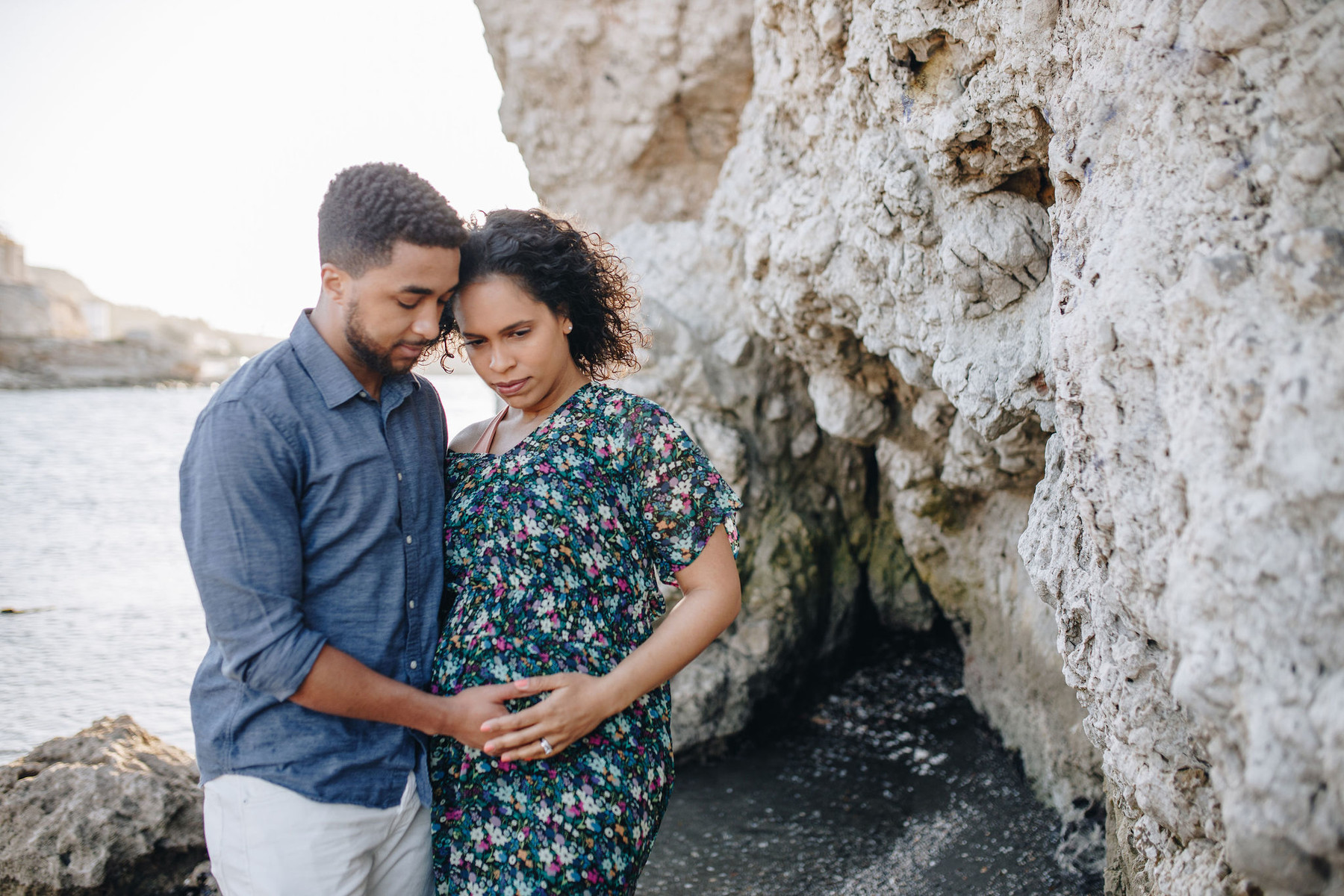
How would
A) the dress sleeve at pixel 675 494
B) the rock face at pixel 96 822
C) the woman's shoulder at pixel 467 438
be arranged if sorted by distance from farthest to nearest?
the rock face at pixel 96 822 → the woman's shoulder at pixel 467 438 → the dress sleeve at pixel 675 494

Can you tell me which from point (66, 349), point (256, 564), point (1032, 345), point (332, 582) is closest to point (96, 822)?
point (332, 582)

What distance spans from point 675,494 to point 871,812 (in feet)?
8.76

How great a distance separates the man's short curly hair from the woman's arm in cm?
95

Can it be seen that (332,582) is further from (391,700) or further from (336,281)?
(336,281)

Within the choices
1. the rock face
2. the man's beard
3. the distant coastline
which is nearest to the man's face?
the man's beard

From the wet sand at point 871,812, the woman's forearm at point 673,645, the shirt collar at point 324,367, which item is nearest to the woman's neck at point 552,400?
the shirt collar at point 324,367

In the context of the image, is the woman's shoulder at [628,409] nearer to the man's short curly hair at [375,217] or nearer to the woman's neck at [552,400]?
the woman's neck at [552,400]

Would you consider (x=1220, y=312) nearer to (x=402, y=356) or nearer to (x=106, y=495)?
(x=402, y=356)

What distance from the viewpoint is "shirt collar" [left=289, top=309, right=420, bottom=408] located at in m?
1.81

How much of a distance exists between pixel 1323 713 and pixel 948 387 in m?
1.95

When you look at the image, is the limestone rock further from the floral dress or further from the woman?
the floral dress

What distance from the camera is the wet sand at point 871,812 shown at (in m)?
3.37

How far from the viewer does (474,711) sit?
181 cm

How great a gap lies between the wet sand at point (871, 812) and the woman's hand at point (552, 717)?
2.12 meters
